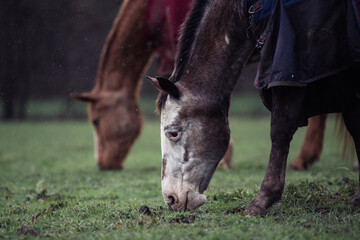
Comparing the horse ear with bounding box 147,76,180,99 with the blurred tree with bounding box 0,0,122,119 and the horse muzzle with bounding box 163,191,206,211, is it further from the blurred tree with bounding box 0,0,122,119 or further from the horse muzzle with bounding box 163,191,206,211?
the blurred tree with bounding box 0,0,122,119

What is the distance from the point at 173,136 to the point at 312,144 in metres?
3.47

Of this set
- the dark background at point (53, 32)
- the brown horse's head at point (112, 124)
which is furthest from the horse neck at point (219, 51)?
the brown horse's head at point (112, 124)

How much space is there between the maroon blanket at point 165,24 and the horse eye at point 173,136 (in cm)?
258

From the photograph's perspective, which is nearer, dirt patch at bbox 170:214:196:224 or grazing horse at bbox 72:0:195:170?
dirt patch at bbox 170:214:196:224

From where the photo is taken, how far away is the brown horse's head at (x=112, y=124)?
683 centimetres

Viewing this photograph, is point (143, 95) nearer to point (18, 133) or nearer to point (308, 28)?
point (18, 133)

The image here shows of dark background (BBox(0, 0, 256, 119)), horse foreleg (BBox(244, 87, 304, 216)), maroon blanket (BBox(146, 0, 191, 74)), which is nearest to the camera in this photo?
horse foreleg (BBox(244, 87, 304, 216))

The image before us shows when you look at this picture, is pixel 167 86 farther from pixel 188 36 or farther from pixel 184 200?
pixel 184 200

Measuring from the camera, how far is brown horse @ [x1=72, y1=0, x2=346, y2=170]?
6.26 meters

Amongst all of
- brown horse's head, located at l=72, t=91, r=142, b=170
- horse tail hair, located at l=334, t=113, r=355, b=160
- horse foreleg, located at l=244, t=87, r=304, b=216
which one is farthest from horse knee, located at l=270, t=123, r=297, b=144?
brown horse's head, located at l=72, t=91, r=142, b=170

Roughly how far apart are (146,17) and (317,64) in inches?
152

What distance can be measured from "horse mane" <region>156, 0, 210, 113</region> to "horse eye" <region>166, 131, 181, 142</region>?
0.24 m

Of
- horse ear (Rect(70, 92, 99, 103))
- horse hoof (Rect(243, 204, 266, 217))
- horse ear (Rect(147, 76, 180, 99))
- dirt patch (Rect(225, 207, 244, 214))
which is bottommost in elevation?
dirt patch (Rect(225, 207, 244, 214))

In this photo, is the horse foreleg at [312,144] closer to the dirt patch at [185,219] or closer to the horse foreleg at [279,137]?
the horse foreleg at [279,137]
